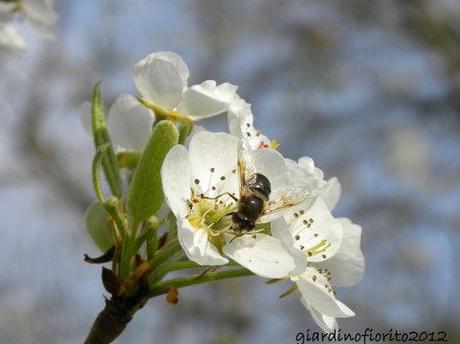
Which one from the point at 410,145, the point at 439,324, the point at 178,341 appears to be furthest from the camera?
the point at 410,145

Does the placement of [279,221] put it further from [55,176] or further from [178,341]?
[55,176]

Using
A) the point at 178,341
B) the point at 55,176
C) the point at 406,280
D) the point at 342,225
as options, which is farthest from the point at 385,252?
the point at 342,225

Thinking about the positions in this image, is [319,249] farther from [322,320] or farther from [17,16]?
[17,16]

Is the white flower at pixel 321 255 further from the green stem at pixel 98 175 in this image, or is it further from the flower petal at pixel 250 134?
the green stem at pixel 98 175

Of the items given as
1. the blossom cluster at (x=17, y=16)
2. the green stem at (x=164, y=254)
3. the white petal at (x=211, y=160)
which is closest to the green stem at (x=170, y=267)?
the green stem at (x=164, y=254)

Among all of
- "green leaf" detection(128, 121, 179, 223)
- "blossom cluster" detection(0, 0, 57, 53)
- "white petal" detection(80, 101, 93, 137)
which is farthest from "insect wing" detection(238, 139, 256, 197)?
"blossom cluster" detection(0, 0, 57, 53)

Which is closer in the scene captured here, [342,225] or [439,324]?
[342,225]

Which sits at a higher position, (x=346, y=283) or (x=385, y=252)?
(x=346, y=283)

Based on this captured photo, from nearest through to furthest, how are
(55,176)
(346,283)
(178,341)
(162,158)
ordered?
(162,158)
(346,283)
(178,341)
(55,176)
